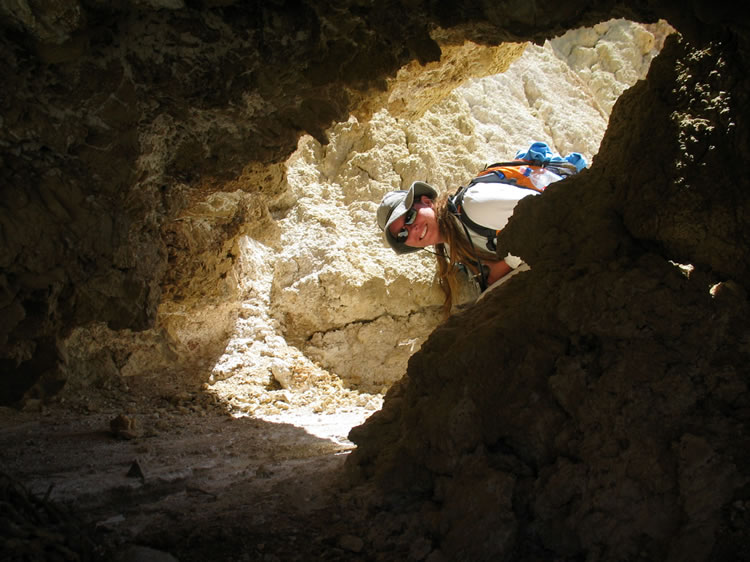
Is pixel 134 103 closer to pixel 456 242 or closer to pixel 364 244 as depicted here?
pixel 456 242

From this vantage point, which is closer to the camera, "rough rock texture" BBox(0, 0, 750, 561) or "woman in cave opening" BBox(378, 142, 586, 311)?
"rough rock texture" BBox(0, 0, 750, 561)

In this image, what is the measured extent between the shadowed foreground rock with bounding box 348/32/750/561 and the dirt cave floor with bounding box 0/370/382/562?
28cm

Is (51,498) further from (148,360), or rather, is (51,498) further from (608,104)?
(608,104)

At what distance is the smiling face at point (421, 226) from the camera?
3.03 meters

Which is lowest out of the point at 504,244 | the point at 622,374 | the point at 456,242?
the point at 622,374

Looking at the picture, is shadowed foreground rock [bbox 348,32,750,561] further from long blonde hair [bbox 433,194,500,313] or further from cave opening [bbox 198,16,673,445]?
cave opening [bbox 198,16,673,445]

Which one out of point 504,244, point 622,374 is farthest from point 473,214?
point 622,374

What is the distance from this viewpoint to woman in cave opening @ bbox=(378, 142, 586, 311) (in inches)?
107

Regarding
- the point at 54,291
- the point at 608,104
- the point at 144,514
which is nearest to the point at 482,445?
the point at 144,514

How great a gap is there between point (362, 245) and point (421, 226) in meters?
0.64

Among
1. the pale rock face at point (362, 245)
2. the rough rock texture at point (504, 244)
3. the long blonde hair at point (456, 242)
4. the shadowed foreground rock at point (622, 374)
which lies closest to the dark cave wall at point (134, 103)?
the rough rock texture at point (504, 244)

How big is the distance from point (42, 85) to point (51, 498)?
3.99ft

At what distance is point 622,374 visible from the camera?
4.02ft

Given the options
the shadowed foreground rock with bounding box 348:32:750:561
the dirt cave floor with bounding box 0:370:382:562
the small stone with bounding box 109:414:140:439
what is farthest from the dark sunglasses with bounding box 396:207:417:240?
the small stone with bounding box 109:414:140:439
